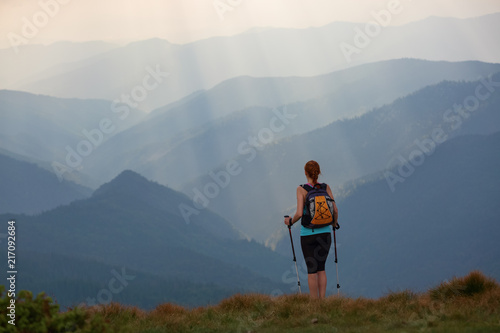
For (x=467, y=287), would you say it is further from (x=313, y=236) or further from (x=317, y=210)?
(x=317, y=210)

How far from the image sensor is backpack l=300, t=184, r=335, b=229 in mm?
12734

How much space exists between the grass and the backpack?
156 centimetres

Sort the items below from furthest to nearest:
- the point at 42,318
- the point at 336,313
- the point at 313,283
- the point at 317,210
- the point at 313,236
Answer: the point at 313,283, the point at 313,236, the point at 317,210, the point at 336,313, the point at 42,318

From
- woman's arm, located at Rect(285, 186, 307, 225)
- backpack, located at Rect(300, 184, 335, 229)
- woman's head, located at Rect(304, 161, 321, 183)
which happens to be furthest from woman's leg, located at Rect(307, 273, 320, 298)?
woman's head, located at Rect(304, 161, 321, 183)

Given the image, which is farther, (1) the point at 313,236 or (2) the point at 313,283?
(2) the point at 313,283

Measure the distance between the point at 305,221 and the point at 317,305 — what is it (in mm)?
1627

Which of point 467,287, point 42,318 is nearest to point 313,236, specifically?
point 467,287

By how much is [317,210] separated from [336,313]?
1.94 meters

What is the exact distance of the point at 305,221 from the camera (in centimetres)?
1285

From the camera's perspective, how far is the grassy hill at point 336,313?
11.4 meters

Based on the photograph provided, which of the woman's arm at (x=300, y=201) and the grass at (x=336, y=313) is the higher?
the woman's arm at (x=300, y=201)

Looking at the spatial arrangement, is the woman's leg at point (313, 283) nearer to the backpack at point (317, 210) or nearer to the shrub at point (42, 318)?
the backpack at point (317, 210)

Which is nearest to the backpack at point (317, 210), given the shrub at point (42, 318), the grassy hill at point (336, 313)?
the grassy hill at point (336, 313)

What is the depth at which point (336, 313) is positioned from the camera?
12.5 metres
